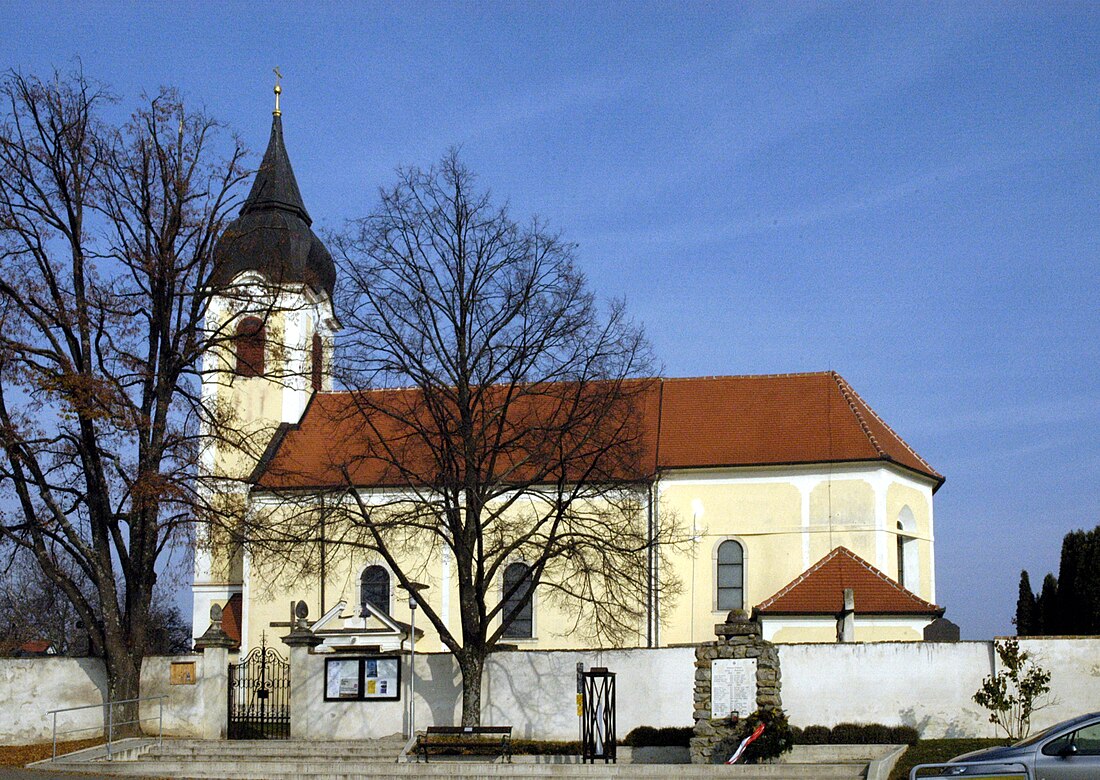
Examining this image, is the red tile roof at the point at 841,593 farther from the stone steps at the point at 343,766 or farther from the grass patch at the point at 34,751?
the grass patch at the point at 34,751

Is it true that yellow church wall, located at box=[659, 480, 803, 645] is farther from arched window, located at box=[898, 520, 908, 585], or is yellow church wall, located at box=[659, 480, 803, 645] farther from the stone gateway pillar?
the stone gateway pillar

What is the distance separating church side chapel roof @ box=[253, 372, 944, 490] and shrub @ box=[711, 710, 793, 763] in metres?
13.4

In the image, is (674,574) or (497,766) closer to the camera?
(497,766)

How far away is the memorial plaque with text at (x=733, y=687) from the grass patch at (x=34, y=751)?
11477 mm

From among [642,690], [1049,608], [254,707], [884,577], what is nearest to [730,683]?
[642,690]

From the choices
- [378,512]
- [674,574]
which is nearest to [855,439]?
[674,574]

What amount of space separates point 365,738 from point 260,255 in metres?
16.6

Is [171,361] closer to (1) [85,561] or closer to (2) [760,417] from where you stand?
(1) [85,561]

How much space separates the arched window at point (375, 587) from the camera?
118 feet

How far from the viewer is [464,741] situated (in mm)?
22438

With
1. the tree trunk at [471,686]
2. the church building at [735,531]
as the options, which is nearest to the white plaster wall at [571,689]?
the tree trunk at [471,686]

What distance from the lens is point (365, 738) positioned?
→ 25.4 metres

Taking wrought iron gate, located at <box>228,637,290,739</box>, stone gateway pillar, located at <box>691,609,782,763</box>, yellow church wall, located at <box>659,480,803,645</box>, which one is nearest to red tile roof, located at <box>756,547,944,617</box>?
yellow church wall, located at <box>659,480,803,645</box>

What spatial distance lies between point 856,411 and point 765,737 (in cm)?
1639
